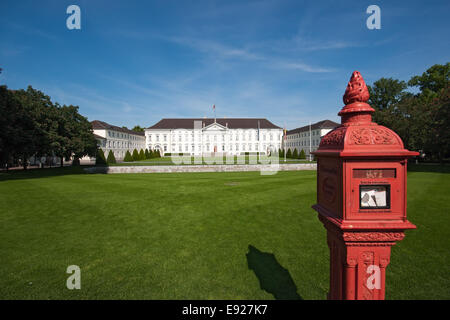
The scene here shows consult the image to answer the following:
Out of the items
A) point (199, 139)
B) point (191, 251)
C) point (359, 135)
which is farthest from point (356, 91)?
point (199, 139)

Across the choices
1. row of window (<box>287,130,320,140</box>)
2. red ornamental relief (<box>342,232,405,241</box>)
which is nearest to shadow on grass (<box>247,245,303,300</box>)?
red ornamental relief (<box>342,232,405,241</box>)

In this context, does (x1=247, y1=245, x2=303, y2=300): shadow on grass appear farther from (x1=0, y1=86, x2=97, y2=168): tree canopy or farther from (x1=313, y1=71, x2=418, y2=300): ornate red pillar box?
(x1=0, y1=86, x2=97, y2=168): tree canopy

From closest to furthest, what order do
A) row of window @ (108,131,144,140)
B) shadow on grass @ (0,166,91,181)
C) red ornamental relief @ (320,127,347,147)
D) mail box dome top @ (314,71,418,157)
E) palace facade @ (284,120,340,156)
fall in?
mail box dome top @ (314,71,418,157) → red ornamental relief @ (320,127,347,147) → shadow on grass @ (0,166,91,181) → palace facade @ (284,120,340,156) → row of window @ (108,131,144,140)

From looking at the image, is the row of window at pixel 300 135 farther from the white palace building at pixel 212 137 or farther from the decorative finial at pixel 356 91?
the decorative finial at pixel 356 91

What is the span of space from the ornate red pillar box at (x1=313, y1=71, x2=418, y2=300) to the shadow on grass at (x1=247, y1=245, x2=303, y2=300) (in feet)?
6.51

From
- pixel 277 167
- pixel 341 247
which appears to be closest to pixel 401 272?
pixel 341 247

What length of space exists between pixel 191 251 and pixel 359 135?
16.8 ft

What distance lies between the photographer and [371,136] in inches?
79.3

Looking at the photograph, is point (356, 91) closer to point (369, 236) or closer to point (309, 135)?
point (369, 236)

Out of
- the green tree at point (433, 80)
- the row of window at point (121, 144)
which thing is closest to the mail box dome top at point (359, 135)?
the green tree at point (433, 80)

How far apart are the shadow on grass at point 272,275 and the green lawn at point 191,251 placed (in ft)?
0.07

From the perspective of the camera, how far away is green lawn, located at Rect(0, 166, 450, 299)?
3.96 metres

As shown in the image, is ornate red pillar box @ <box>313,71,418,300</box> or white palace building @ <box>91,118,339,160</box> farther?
white palace building @ <box>91,118,339,160</box>
